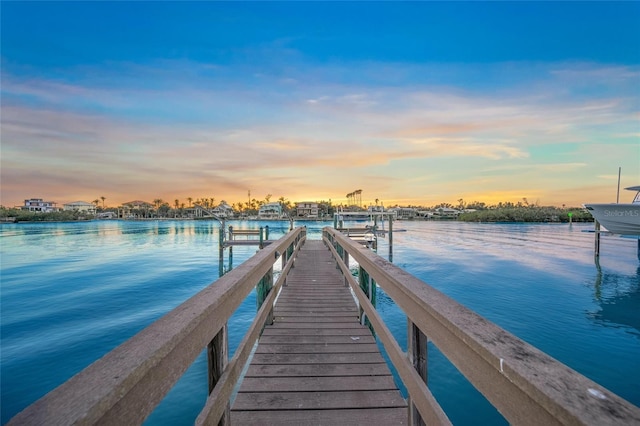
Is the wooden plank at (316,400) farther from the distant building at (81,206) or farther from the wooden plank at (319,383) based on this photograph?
the distant building at (81,206)

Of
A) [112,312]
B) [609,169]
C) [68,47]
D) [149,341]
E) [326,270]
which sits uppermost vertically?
[68,47]

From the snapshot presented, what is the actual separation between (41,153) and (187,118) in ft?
58.0

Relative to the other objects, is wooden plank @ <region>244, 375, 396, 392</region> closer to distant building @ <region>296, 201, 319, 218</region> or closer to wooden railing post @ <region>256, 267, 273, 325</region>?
wooden railing post @ <region>256, 267, 273, 325</region>

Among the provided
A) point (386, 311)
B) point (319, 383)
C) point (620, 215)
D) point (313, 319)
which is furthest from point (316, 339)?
point (620, 215)

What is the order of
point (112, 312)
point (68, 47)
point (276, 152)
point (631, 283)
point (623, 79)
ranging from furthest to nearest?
point (276, 152), point (68, 47), point (623, 79), point (631, 283), point (112, 312)

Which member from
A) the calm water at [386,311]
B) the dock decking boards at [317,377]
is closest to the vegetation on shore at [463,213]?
the calm water at [386,311]

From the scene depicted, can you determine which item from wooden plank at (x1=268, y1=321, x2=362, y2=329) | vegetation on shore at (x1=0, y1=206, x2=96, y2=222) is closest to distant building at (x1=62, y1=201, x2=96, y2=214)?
vegetation on shore at (x1=0, y1=206, x2=96, y2=222)

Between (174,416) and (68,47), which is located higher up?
(68,47)

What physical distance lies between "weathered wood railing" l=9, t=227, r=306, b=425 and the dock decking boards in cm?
81

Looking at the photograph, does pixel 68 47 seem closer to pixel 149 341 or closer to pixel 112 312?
pixel 112 312

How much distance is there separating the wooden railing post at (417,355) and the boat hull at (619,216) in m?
22.7

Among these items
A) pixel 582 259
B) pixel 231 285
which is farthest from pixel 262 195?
pixel 231 285

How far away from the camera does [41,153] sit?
26609 mm

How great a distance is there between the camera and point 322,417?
214 cm
